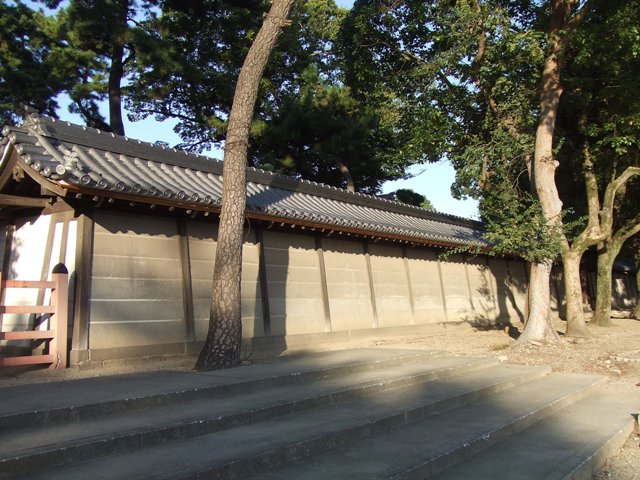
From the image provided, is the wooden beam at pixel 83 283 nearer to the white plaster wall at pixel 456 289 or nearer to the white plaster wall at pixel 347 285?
the white plaster wall at pixel 347 285

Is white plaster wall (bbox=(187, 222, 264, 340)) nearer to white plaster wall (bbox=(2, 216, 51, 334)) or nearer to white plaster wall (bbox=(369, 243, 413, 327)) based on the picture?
white plaster wall (bbox=(2, 216, 51, 334))

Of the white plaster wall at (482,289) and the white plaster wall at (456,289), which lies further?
the white plaster wall at (482,289)

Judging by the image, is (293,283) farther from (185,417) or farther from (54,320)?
(185,417)

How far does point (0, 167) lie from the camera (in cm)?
839

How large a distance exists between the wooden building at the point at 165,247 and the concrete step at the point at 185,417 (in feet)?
9.55

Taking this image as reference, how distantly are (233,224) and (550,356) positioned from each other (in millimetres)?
6829

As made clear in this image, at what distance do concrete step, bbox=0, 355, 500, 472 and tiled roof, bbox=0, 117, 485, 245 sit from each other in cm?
342

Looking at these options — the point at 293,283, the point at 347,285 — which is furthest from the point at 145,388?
the point at 347,285

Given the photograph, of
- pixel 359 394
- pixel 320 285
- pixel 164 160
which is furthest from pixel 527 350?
pixel 164 160

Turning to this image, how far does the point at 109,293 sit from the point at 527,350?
798 cm

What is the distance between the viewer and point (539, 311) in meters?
11.8

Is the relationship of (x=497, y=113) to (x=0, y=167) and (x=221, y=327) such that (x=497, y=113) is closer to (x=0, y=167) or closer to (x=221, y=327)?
(x=221, y=327)

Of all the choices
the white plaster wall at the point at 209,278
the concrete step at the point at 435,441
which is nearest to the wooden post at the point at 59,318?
the white plaster wall at the point at 209,278

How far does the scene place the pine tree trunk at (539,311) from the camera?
38.2 ft
